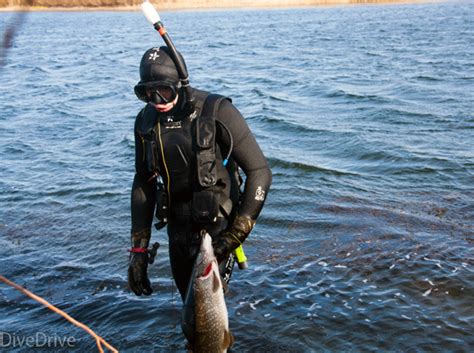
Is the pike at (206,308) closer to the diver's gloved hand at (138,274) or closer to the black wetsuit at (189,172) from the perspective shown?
the black wetsuit at (189,172)

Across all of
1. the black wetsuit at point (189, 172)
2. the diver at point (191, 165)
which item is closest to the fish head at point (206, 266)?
the diver at point (191, 165)

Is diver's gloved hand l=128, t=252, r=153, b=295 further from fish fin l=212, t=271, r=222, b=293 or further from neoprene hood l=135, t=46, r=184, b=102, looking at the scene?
neoprene hood l=135, t=46, r=184, b=102

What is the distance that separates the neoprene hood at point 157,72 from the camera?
14.2ft

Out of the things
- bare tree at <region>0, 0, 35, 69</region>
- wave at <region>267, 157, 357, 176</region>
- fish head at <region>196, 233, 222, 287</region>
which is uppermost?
bare tree at <region>0, 0, 35, 69</region>

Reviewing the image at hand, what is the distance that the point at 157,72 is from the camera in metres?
4.33

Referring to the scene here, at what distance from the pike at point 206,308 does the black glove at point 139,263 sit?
0.77 meters

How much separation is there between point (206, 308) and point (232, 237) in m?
0.66

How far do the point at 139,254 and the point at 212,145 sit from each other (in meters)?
1.04

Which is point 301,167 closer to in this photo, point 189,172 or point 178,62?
point 189,172

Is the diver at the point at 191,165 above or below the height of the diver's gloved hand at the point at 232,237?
above

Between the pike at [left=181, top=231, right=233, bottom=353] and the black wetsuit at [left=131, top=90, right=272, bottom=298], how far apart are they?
21.6 inches

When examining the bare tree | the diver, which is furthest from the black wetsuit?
the bare tree

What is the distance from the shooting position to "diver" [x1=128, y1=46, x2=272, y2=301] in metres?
4.37

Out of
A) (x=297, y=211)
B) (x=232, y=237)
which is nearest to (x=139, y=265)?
(x=232, y=237)
